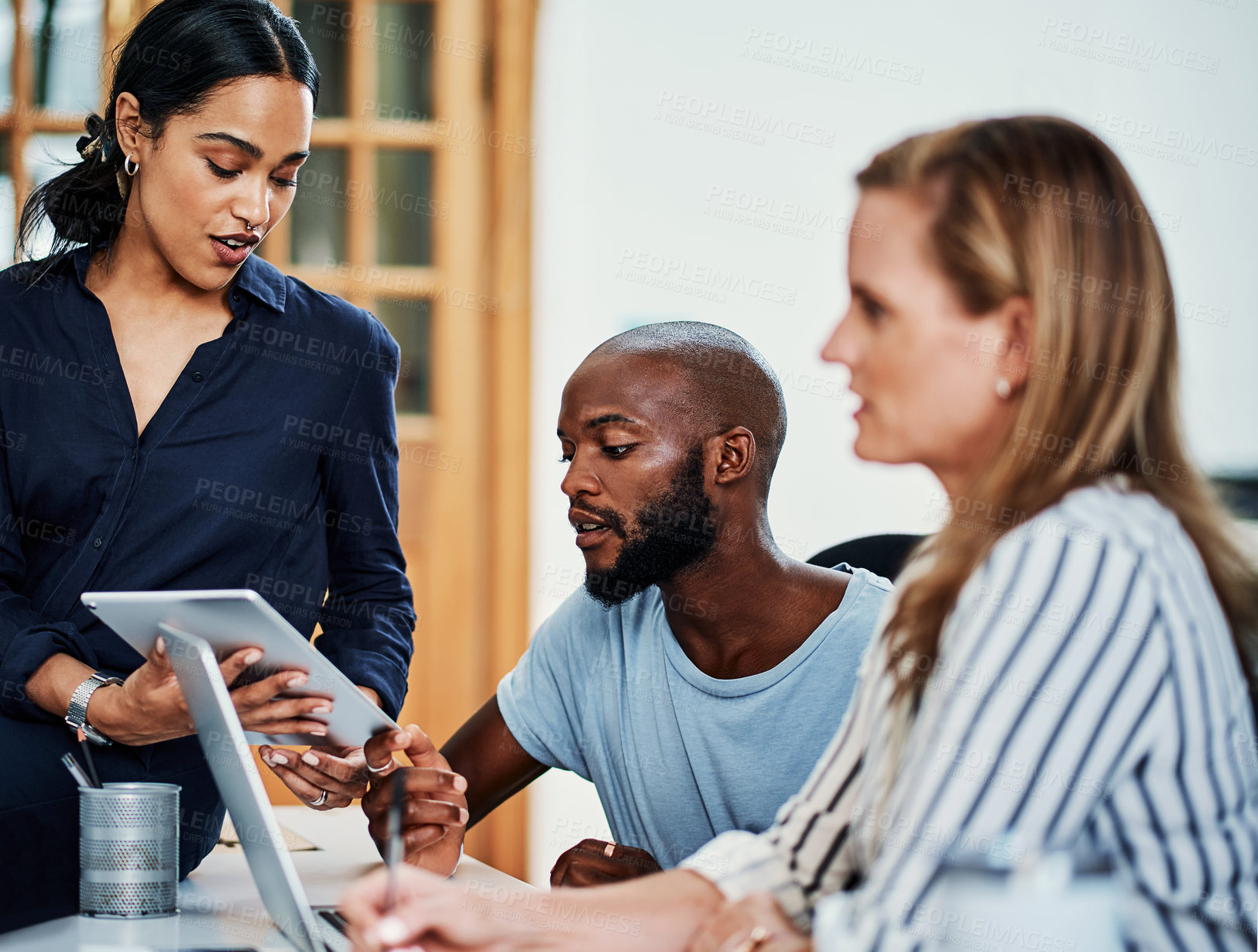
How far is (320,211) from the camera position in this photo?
9.46 feet

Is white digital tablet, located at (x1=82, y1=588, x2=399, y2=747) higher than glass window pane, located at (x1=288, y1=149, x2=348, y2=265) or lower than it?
lower

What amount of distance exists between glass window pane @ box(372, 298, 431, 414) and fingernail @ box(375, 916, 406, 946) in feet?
7.28

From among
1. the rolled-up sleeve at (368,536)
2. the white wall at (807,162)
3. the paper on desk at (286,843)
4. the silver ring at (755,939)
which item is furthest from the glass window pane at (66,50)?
the silver ring at (755,939)

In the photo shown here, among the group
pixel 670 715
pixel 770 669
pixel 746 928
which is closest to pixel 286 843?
pixel 670 715

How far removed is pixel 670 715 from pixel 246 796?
536 mm

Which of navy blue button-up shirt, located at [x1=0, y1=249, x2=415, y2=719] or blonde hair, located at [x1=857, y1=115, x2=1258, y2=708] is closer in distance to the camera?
blonde hair, located at [x1=857, y1=115, x2=1258, y2=708]

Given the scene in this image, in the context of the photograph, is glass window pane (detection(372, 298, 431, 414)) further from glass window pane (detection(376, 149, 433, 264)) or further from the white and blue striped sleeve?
the white and blue striped sleeve

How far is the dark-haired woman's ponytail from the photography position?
56.7 inches

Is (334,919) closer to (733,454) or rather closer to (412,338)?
(733,454)

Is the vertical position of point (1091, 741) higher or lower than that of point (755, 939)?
higher

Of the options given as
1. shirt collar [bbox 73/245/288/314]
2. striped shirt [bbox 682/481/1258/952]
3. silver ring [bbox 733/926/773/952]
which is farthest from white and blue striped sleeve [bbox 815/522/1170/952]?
shirt collar [bbox 73/245/288/314]

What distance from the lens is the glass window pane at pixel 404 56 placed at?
9.37ft

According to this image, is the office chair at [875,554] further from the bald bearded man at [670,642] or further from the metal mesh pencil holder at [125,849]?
the metal mesh pencil holder at [125,849]

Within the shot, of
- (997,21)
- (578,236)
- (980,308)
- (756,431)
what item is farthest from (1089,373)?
(578,236)
